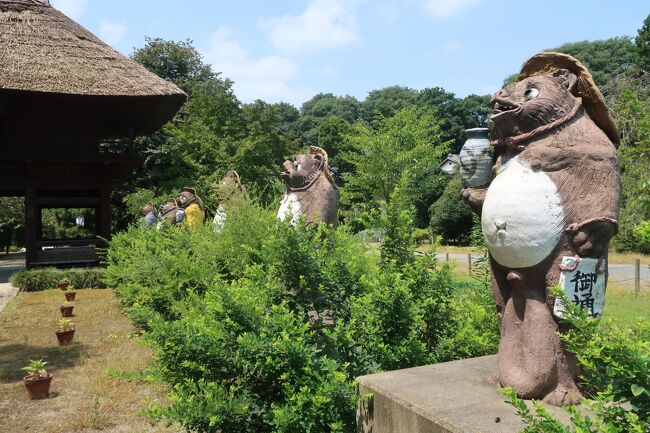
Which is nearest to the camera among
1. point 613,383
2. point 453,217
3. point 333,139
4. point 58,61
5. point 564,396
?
point 613,383

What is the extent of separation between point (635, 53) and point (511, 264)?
26.1 meters

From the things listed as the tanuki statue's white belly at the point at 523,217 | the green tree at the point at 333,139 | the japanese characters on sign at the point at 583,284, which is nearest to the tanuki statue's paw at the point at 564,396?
the japanese characters on sign at the point at 583,284

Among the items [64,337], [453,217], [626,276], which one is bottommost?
[64,337]

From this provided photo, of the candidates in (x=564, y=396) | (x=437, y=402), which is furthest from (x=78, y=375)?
(x=564, y=396)

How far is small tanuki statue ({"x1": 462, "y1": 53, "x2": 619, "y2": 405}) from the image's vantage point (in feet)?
7.77

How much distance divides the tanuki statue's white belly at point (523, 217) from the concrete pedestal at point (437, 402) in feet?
1.97

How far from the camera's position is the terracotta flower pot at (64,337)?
21.6 ft

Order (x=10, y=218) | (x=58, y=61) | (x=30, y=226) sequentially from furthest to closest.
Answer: (x=10, y=218) → (x=30, y=226) → (x=58, y=61)

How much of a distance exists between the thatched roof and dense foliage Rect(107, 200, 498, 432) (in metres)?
9.80

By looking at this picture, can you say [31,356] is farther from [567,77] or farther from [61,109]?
[61,109]

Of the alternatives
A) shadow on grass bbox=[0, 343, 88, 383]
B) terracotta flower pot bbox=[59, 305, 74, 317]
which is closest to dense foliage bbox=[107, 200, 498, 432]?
shadow on grass bbox=[0, 343, 88, 383]

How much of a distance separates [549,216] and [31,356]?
5853 mm

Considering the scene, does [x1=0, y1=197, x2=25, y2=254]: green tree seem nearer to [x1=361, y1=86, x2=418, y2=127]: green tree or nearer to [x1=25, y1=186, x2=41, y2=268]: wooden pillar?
[x1=25, y1=186, x2=41, y2=268]: wooden pillar

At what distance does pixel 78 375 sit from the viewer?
5.36 m
